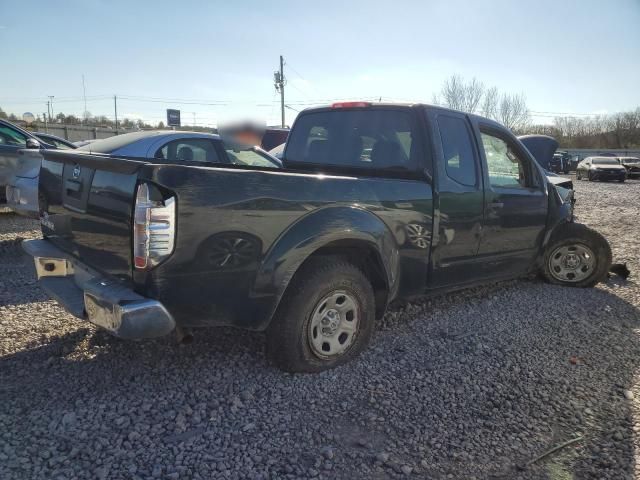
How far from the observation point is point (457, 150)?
4027mm

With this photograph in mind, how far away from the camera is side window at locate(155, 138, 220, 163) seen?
6750mm

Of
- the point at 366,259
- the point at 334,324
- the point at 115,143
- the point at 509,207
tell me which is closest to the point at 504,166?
the point at 509,207

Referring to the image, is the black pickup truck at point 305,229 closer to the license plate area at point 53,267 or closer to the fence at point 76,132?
the license plate area at point 53,267

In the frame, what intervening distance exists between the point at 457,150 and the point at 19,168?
682 centimetres

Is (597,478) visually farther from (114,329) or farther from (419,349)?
(114,329)

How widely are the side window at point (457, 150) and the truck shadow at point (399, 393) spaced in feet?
4.31

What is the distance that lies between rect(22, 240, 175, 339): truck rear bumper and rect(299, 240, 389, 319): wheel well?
101cm

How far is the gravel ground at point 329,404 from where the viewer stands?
7.68 feet

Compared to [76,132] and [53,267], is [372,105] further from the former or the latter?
[76,132]

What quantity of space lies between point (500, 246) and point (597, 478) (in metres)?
2.39

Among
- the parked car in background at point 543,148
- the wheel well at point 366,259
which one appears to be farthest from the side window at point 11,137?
the parked car in background at point 543,148

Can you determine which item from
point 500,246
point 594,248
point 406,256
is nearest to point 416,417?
point 406,256

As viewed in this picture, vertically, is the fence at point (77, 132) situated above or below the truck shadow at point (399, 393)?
above

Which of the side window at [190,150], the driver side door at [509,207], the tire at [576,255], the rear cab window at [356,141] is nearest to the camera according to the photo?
the rear cab window at [356,141]
